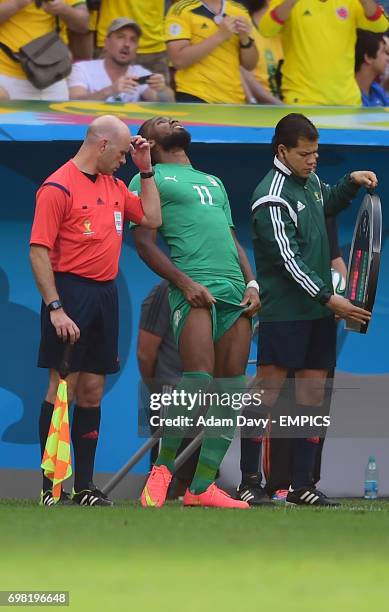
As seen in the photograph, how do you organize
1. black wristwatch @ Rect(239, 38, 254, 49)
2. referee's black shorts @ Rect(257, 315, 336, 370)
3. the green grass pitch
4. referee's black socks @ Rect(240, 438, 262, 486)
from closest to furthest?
the green grass pitch → referee's black shorts @ Rect(257, 315, 336, 370) → referee's black socks @ Rect(240, 438, 262, 486) → black wristwatch @ Rect(239, 38, 254, 49)

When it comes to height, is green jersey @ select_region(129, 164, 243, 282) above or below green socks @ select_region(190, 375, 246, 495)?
above

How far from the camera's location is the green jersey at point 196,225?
7.13 meters

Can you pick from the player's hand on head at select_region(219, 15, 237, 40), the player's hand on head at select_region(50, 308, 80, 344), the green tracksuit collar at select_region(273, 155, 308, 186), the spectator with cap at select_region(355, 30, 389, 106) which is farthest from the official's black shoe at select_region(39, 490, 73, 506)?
the spectator with cap at select_region(355, 30, 389, 106)

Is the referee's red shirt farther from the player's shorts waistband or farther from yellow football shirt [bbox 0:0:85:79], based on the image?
yellow football shirt [bbox 0:0:85:79]

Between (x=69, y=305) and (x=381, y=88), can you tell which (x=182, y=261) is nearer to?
(x=69, y=305)

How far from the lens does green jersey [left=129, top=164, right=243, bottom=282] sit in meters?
7.13

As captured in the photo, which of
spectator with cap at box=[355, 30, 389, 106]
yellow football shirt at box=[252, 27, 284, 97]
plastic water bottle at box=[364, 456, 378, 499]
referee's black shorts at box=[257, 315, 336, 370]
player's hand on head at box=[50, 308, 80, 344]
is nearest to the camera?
player's hand on head at box=[50, 308, 80, 344]

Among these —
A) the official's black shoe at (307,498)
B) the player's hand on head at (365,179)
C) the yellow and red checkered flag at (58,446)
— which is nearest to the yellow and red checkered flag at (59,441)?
the yellow and red checkered flag at (58,446)

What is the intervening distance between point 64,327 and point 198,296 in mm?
674

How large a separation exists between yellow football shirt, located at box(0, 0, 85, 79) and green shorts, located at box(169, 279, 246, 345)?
3.46m

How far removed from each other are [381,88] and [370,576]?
24.6 feet

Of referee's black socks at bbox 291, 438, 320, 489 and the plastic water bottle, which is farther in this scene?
the plastic water bottle

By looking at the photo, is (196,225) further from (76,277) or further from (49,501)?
(49,501)

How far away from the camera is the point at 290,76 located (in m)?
10.8
